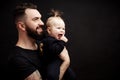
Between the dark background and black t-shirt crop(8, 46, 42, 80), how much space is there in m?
0.83

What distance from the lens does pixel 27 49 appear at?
6.30 feet

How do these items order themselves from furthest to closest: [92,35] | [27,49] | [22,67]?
[92,35]
[27,49]
[22,67]

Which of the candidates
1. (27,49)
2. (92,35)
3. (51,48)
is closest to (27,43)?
(27,49)

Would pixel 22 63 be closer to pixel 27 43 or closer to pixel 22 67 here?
pixel 22 67

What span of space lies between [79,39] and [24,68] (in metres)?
1.08

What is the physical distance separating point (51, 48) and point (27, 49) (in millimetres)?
177

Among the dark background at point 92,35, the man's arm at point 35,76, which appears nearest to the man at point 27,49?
the man's arm at point 35,76

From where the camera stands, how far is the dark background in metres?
2.72

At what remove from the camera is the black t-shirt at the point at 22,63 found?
1.80 m

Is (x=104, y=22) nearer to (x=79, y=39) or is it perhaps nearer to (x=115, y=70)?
(x=79, y=39)

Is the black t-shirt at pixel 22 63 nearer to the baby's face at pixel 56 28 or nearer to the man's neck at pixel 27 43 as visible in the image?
the man's neck at pixel 27 43

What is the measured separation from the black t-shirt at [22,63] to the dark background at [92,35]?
0.83m

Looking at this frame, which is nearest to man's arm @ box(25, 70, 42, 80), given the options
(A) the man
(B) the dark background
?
(A) the man

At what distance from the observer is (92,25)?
279 cm
